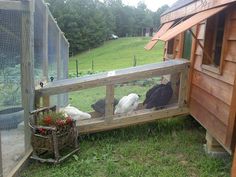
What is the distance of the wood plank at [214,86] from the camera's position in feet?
11.5

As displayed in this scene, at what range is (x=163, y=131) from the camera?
5094mm

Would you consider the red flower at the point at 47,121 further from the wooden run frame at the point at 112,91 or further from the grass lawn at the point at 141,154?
the wooden run frame at the point at 112,91

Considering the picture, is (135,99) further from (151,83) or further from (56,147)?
(56,147)

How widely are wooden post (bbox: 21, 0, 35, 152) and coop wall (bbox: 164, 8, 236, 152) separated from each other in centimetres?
245

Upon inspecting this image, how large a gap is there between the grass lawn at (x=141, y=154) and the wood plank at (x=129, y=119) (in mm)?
178

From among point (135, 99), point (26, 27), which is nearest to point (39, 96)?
point (26, 27)

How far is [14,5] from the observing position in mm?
3320

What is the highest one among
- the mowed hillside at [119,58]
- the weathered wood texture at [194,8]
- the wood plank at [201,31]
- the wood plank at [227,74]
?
the weathered wood texture at [194,8]

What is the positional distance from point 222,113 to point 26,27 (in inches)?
105

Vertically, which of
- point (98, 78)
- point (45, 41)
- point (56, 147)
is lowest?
point (56, 147)

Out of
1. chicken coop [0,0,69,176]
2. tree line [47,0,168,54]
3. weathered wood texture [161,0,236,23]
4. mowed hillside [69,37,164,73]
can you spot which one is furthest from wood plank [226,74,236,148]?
tree line [47,0,168,54]

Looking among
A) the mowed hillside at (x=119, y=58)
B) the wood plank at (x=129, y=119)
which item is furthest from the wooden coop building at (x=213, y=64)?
the mowed hillside at (x=119, y=58)

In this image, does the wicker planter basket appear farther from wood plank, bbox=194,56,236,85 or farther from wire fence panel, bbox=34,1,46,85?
wood plank, bbox=194,56,236,85

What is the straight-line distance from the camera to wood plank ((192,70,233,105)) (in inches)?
138
